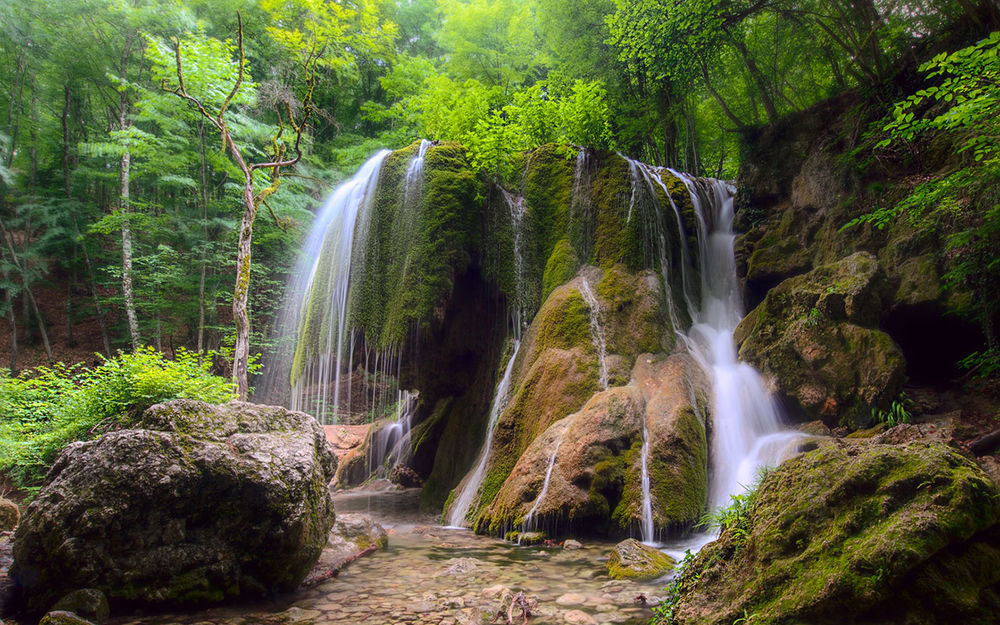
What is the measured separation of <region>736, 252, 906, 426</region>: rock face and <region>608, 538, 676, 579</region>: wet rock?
13.1 feet

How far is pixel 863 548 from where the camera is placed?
8.02 feet

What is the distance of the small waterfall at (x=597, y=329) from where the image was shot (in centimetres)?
781

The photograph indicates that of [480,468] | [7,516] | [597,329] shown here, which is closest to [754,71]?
[597,329]

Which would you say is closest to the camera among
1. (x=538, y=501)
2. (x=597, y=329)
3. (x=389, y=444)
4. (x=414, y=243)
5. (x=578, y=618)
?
(x=578, y=618)

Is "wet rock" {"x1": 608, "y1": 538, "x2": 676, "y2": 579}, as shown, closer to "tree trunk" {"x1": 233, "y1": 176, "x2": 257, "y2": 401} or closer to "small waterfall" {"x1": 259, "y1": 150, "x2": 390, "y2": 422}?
"tree trunk" {"x1": 233, "y1": 176, "x2": 257, "y2": 401}

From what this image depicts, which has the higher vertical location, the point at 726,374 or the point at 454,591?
the point at 726,374

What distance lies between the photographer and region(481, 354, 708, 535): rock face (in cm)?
604

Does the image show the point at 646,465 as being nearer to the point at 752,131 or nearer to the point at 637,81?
the point at 752,131

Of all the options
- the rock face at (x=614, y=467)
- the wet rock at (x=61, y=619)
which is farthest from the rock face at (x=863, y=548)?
the wet rock at (x=61, y=619)

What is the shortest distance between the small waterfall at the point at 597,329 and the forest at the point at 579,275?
0.19 ft

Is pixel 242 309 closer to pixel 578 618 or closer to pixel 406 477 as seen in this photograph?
pixel 406 477

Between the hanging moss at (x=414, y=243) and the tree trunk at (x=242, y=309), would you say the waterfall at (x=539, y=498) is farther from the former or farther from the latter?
the tree trunk at (x=242, y=309)

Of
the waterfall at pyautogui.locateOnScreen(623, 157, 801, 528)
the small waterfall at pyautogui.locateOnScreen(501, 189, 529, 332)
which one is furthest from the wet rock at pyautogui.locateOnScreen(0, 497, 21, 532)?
the small waterfall at pyautogui.locateOnScreen(501, 189, 529, 332)

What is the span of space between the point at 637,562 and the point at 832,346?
4901mm
